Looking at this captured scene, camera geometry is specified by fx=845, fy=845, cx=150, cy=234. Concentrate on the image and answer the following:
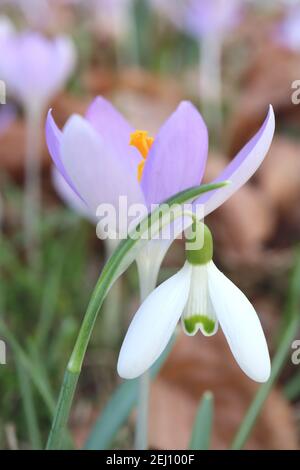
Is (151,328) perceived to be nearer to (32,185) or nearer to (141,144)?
(141,144)

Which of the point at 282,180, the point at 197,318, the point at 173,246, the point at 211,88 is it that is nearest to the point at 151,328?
the point at 197,318

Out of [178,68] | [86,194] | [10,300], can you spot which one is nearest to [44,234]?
[10,300]

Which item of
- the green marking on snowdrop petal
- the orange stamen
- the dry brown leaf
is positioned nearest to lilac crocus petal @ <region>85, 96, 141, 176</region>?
the orange stamen

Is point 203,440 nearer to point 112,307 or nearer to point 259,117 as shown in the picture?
point 112,307

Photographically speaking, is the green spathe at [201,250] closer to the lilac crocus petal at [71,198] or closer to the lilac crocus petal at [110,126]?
the lilac crocus petal at [110,126]

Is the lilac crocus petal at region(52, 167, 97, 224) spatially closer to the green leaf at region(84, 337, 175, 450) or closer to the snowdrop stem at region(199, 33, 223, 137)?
the green leaf at region(84, 337, 175, 450)

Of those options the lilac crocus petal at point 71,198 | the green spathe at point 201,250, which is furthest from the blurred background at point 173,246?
the green spathe at point 201,250
